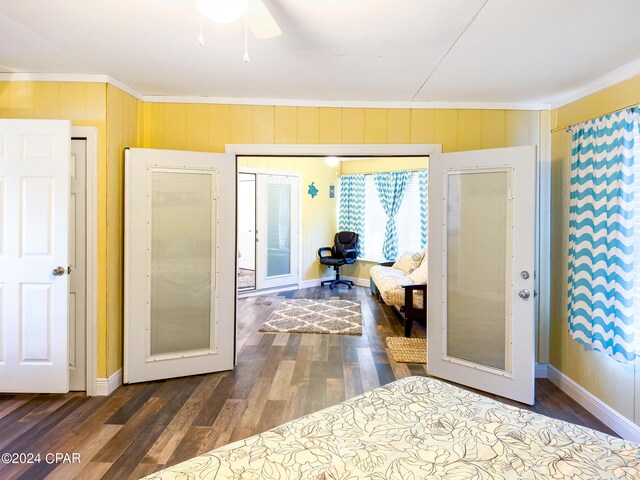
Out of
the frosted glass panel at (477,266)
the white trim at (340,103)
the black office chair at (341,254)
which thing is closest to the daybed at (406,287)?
the black office chair at (341,254)

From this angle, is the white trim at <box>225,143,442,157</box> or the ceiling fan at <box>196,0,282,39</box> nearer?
the ceiling fan at <box>196,0,282,39</box>

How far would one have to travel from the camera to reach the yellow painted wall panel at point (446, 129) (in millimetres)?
3486

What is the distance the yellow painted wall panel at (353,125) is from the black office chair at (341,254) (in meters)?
3.90

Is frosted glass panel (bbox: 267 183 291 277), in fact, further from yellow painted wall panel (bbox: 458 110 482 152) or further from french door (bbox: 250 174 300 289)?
yellow painted wall panel (bbox: 458 110 482 152)

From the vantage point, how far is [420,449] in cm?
132

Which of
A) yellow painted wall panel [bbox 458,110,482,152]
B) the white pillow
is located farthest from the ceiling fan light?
the white pillow

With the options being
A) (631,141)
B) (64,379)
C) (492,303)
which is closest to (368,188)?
(492,303)

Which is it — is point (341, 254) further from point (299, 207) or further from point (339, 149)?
point (339, 149)

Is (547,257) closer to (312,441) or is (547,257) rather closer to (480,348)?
(480,348)

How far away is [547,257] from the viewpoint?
343 cm

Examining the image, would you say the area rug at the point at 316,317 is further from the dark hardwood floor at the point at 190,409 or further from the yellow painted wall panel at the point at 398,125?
the yellow painted wall panel at the point at 398,125

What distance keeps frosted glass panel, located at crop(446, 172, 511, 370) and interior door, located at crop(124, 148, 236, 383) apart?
1.98 meters

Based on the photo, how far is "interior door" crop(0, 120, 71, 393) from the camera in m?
2.77

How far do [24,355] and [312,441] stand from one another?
106 inches
